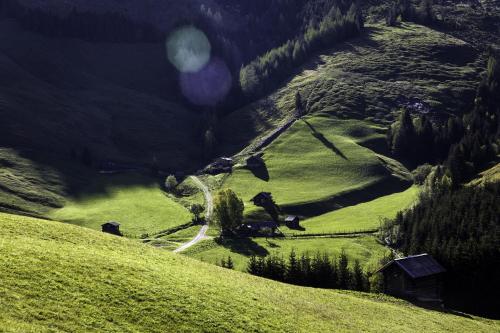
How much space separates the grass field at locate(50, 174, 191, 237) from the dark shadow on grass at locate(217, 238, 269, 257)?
2301 cm

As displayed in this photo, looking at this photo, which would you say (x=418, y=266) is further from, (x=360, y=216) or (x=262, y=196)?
(x=262, y=196)

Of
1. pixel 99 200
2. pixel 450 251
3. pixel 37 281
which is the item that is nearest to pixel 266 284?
pixel 37 281

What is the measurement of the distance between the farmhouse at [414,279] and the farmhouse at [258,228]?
7418 cm

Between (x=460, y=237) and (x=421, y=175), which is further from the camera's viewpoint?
(x=421, y=175)

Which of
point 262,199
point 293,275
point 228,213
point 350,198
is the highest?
point 293,275

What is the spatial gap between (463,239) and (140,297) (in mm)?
72962

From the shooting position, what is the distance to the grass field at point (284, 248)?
126438mm

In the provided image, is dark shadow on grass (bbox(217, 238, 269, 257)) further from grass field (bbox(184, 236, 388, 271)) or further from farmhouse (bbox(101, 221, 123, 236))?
farmhouse (bbox(101, 221, 123, 236))

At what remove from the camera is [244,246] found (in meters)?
140

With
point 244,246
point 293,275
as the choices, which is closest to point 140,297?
point 293,275

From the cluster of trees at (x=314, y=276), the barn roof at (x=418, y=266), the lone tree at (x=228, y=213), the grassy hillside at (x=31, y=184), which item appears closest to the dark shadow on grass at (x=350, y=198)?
the lone tree at (x=228, y=213)

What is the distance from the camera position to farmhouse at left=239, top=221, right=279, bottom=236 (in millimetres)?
151875

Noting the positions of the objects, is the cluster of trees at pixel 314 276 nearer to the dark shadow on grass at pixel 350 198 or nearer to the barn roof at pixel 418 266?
the barn roof at pixel 418 266

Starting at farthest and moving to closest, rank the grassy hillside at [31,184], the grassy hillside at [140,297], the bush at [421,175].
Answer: the bush at [421,175] < the grassy hillside at [31,184] < the grassy hillside at [140,297]
